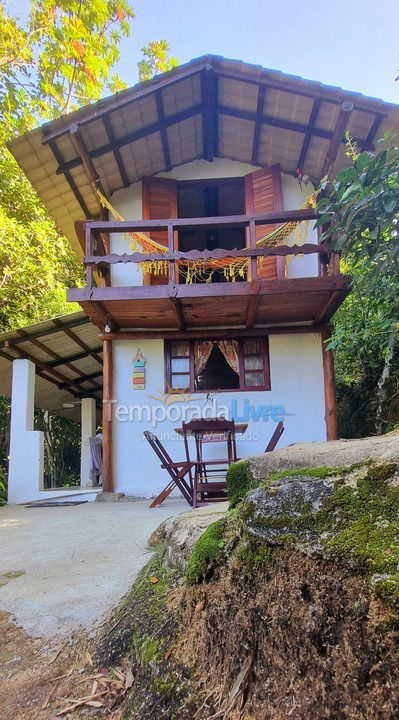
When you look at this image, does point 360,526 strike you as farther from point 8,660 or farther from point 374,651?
point 8,660

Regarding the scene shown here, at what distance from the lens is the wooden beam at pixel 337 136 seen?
19.6ft

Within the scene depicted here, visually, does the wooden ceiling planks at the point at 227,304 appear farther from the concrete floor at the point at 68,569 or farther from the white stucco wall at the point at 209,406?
the concrete floor at the point at 68,569

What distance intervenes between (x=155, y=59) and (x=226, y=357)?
11.2 m

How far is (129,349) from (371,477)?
19.8 feet

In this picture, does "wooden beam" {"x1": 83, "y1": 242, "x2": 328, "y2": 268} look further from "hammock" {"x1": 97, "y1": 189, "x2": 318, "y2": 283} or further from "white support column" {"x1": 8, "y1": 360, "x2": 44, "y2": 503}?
"white support column" {"x1": 8, "y1": 360, "x2": 44, "y2": 503}

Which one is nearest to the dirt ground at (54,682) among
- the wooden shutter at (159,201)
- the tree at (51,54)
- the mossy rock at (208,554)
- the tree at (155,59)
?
the mossy rock at (208,554)

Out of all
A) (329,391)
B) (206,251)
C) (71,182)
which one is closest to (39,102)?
(71,182)

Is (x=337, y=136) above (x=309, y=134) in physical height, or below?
below

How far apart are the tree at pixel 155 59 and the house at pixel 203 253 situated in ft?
25.4

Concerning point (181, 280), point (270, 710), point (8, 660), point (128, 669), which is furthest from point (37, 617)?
point (181, 280)

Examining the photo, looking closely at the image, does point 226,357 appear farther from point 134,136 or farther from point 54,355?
point 134,136

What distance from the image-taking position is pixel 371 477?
44.2 inches

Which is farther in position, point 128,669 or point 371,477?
point 128,669

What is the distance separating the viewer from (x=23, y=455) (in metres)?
7.11
